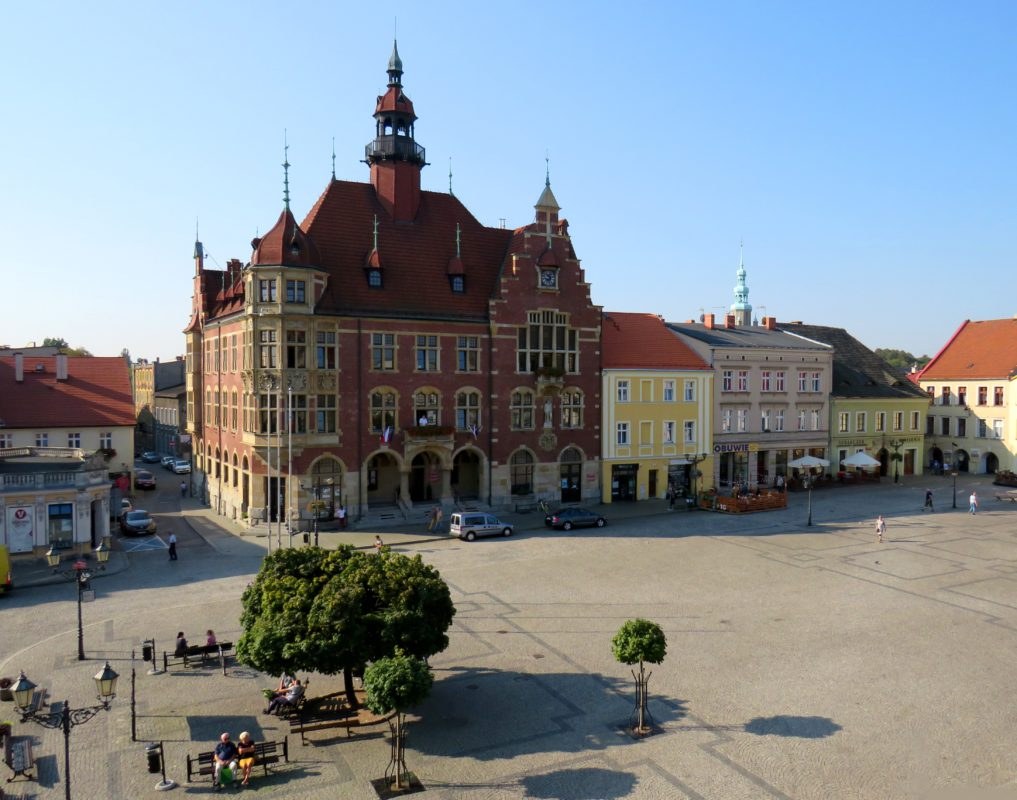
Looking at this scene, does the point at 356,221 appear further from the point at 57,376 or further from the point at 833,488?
the point at 833,488

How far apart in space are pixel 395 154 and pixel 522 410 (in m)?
18.3

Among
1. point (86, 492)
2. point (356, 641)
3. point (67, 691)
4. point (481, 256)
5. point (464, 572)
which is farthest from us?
point (481, 256)

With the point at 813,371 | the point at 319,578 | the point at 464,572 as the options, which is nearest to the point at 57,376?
the point at 464,572

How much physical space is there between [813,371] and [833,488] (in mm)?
9538

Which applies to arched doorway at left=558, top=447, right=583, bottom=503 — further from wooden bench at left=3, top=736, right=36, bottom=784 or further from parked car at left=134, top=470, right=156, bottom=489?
wooden bench at left=3, top=736, right=36, bottom=784

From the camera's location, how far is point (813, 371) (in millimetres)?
63188

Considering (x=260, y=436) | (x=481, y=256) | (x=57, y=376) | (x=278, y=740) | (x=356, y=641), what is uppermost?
(x=481, y=256)

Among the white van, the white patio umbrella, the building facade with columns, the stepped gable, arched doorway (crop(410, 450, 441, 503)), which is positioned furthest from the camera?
the white patio umbrella

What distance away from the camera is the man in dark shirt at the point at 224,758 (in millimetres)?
16625

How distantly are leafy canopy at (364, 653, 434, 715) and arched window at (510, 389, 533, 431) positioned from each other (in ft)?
111

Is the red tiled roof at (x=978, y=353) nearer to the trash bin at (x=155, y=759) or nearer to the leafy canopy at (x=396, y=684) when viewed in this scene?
the leafy canopy at (x=396, y=684)

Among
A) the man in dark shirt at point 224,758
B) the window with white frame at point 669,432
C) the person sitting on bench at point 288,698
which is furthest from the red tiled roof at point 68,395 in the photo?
the man in dark shirt at point 224,758

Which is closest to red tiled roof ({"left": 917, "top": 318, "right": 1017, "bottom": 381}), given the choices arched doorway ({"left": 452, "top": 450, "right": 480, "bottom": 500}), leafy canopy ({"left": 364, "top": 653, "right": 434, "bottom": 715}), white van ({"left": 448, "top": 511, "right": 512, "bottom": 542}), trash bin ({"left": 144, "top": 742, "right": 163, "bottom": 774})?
arched doorway ({"left": 452, "top": 450, "right": 480, "bottom": 500})

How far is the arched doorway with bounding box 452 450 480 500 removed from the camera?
166 ft
